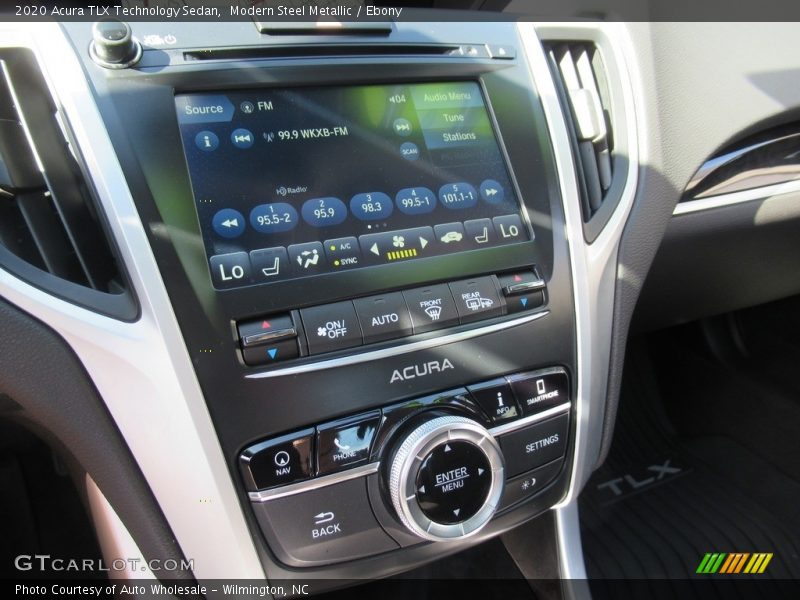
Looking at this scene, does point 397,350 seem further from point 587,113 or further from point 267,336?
point 587,113

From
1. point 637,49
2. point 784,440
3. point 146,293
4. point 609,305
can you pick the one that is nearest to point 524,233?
point 609,305

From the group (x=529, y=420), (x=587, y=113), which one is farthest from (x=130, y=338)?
(x=587, y=113)

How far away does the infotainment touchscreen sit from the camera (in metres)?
0.69

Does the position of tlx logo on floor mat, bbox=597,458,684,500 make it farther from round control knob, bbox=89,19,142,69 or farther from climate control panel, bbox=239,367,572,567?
round control knob, bbox=89,19,142,69

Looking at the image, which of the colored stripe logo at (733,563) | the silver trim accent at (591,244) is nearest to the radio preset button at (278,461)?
the silver trim accent at (591,244)

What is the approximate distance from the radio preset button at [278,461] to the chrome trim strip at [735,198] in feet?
2.14

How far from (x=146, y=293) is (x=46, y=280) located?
0.31ft

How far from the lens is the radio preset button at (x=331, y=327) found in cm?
68

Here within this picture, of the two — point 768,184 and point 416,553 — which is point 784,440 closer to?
point 768,184

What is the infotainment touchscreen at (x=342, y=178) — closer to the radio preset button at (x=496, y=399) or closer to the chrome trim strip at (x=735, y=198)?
the radio preset button at (x=496, y=399)

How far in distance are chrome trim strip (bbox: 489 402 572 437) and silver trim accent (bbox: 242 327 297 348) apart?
271 millimetres

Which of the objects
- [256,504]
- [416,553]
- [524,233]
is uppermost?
[524,233]

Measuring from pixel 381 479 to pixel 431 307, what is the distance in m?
0.20

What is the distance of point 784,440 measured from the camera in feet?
4.84
